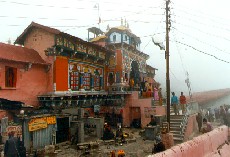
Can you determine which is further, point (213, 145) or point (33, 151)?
point (33, 151)

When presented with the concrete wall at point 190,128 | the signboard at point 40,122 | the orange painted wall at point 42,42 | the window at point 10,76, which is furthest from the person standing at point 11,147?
the concrete wall at point 190,128

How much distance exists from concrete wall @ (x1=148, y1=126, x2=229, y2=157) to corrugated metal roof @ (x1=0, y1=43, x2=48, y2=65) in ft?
46.1

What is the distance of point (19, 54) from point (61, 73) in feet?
12.9

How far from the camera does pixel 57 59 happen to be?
838 inches

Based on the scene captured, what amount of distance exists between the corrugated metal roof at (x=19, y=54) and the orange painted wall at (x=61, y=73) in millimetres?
1271

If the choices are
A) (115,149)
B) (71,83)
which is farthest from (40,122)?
(71,83)

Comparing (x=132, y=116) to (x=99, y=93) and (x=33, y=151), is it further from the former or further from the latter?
(x=33, y=151)

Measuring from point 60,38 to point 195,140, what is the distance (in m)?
15.8

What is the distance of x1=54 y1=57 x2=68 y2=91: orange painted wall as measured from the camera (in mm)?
21188

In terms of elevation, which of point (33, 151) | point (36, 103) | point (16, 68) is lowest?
point (33, 151)

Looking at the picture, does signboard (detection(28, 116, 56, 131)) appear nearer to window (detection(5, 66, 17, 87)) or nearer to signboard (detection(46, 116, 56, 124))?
signboard (detection(46, 116, 56, 124))

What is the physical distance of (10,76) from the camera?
1848cm

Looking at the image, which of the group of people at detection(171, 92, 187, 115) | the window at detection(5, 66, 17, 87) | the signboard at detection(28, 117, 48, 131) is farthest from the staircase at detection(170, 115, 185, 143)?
the window at detection(5, 66, 17, 87)

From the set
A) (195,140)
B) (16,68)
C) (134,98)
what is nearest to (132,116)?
(134,98)
